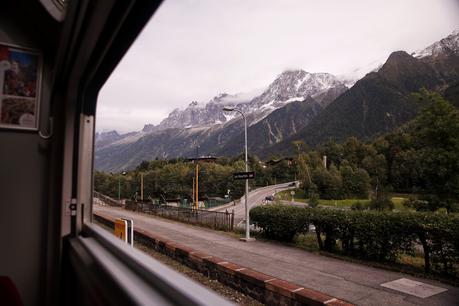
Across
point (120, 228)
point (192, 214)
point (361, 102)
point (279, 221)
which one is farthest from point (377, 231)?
point (192, 214)

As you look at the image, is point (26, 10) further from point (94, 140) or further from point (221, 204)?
point (221, 204)

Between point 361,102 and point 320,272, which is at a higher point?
point 361,102

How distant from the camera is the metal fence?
1290cm

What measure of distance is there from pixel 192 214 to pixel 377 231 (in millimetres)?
9907

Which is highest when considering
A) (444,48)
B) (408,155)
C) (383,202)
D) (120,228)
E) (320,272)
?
(444,48)

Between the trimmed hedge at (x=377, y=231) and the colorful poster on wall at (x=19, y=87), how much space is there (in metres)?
6.08

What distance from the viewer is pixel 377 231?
21.8ft

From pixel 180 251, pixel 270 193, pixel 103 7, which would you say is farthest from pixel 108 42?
pixel 270 193

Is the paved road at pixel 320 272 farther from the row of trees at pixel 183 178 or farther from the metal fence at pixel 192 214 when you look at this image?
the metal fence at pixel 192 214

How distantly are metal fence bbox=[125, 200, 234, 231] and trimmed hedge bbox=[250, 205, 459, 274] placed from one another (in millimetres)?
3321

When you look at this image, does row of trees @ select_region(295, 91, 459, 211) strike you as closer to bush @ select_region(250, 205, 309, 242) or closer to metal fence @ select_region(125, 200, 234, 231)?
bush @ select_region(250, 205, 309, 242)

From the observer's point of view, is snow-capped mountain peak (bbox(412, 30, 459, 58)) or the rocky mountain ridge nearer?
snow-capped mountain peak (bbox(412, 30, 459, 58))

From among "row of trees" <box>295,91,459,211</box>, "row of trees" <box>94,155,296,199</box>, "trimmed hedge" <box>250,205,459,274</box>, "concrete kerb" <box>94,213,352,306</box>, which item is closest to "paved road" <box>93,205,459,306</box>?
"row of trees" <box>94,155,296,199</box>

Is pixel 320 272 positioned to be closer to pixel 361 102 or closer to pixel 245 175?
pixel 245 175
